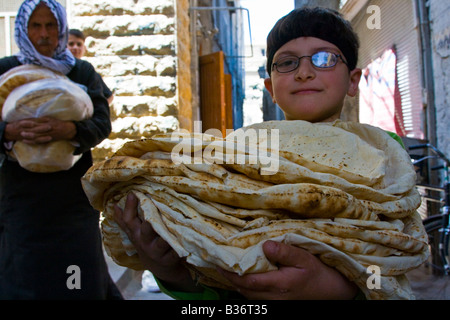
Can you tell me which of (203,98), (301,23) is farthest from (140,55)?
(301,23)

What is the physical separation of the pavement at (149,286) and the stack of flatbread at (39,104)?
1.71 meters

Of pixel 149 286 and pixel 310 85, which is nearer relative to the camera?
pixel 310 85

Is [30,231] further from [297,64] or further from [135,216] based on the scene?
[297,64]

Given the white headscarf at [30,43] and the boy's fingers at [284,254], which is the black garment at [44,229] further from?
the boy's fingers at [284,254]

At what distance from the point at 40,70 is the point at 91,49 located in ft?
8.31

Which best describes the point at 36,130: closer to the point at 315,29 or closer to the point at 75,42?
the point at 315,29

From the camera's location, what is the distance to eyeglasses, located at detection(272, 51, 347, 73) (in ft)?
3.60

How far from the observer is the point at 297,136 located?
Result: 0.90 m

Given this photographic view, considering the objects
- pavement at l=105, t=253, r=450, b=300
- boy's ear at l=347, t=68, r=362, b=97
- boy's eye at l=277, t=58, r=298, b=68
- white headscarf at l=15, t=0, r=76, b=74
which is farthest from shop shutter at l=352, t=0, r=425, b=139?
white headscarf at l=15, t=0, r=76, b=74

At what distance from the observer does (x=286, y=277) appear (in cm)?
70

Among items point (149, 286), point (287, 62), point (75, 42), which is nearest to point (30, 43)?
point (287, 62)

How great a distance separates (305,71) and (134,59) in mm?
3561

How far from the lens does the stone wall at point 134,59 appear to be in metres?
4.21

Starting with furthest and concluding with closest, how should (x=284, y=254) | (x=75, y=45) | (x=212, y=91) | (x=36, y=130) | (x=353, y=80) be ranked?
(x=212, y=91), (x=75, y=45), (x=36, y=130), (x=353, y=80), (x=284, y=254)
